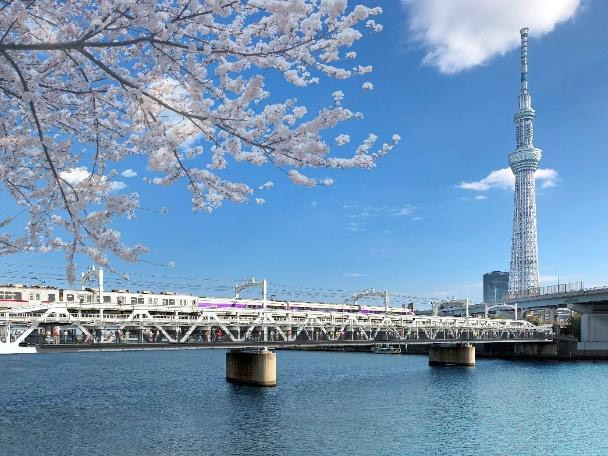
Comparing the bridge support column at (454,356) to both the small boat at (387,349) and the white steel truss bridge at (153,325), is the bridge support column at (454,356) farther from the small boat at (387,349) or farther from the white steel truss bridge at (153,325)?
the small boat at (387,349)

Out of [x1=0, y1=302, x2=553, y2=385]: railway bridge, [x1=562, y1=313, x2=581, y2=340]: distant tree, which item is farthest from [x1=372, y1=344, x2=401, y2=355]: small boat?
[x1=0, y1=302, x2=553, y2=385]: railway bridge

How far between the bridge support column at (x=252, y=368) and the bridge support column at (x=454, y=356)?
128 feet

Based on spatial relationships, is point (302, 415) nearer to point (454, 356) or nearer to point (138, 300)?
point (454, 356)

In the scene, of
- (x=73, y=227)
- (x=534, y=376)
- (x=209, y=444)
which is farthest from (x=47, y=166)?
(x=534, y=376)

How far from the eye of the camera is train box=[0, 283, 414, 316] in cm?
7794

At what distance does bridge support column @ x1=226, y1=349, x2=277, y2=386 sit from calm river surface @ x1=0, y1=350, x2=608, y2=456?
171 centimetres

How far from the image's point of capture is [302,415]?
42.1 metres

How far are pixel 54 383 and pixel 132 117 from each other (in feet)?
193

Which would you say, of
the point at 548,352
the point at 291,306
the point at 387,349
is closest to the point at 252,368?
the point at 291,306

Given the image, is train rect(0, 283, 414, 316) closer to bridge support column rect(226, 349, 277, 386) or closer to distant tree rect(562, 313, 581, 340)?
bridge support column rect(226, 349, 277, 386)

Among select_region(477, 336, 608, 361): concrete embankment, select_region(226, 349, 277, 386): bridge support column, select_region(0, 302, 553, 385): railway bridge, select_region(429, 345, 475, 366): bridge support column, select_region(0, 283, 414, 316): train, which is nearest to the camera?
select_region(0, 302, 553, 385): railway bridge

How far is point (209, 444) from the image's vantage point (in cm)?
3256

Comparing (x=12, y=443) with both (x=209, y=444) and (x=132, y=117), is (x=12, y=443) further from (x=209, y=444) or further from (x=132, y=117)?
(x=132, y=117)

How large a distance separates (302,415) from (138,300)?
58784 millimetres
